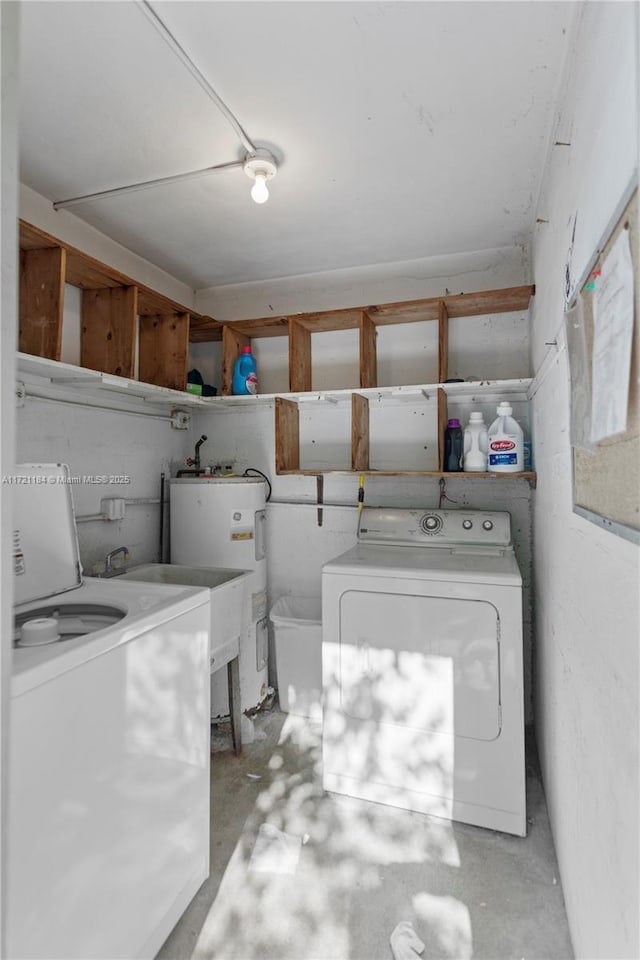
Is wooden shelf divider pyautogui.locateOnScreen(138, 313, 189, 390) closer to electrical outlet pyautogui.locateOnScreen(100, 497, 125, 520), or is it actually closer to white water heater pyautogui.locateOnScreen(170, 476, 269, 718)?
white water heater pyautogui.locateOnScreen(170, 476, 269, 718)

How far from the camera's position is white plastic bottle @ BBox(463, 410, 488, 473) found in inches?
90.9

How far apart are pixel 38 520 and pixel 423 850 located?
74.4 inches

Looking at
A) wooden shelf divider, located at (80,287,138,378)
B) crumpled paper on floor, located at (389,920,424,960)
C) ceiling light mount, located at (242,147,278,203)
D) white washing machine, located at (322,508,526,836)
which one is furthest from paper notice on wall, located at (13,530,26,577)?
crumpled paper on floor, located at (389,920,424,960)

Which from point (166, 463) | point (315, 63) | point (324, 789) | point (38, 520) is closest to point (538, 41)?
point (315, 63)

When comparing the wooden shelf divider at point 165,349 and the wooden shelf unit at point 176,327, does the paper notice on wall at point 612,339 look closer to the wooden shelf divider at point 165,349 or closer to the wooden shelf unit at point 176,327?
the wooden shelf unit at point 176,327

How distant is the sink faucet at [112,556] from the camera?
2.29 meters

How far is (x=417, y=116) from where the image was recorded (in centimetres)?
158

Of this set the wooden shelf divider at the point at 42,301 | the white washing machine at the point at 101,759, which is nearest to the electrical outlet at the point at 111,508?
the white washing machine at the point at 101,759

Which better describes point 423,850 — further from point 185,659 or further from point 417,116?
point 417,116

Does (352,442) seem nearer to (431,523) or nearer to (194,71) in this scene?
(431,523)

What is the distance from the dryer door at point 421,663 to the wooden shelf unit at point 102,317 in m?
1.55

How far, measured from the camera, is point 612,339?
832mm

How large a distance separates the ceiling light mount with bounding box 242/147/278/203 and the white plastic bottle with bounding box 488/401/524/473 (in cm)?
140

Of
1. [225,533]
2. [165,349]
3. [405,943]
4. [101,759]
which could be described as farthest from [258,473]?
[405,943]
